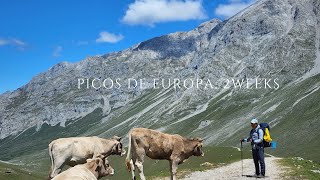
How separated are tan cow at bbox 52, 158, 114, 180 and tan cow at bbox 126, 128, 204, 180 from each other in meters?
6.97

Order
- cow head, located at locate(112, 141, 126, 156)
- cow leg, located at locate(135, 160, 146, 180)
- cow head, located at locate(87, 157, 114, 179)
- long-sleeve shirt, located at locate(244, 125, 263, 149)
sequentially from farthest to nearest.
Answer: long-sleeve shirt, located at locate(244, 125, 263, 149)
cow head, located at locate(112, 141, 126, 156)
cow leg, located at locate(135, 160, 146, 180)
cow head, located at locate(87, 157, 114, 179)

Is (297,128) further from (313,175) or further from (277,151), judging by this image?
(313,175)

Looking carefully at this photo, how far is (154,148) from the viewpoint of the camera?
96.1ft

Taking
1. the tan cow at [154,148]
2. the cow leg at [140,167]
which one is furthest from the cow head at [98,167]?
the cow leg at [140,167]

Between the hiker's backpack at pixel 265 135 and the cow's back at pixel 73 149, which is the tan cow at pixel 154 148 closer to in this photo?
the cow's back at pixel 73 149

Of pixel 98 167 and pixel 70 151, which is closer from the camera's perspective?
pixel 98 167

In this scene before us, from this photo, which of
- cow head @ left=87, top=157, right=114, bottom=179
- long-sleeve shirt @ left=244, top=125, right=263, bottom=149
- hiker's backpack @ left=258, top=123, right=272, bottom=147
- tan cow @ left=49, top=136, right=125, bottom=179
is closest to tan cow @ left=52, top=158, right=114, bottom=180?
cow head @ left=87, top=157, right=114, bottom=179

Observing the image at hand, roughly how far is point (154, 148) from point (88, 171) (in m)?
10.9

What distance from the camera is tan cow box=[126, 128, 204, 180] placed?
28672 millimetres

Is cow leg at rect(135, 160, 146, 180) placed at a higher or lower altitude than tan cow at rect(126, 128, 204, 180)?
lower

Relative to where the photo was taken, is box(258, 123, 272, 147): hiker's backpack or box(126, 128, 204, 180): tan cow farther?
box(258, 123, 272, 147): hiker's backpack

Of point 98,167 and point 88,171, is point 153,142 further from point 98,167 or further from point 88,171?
point 88,171

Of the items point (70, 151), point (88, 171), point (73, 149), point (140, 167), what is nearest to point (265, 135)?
point (140, 167)

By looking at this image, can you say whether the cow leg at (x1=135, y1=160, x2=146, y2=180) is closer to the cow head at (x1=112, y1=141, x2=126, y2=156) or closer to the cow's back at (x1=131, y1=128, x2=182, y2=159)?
the cow's back at (x1=131, y1=128, x2=182, y2=159)
